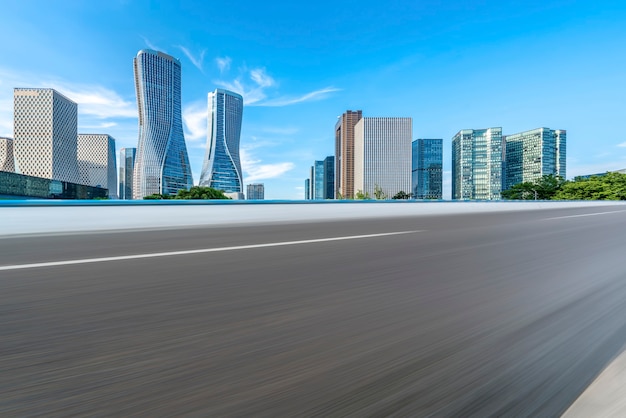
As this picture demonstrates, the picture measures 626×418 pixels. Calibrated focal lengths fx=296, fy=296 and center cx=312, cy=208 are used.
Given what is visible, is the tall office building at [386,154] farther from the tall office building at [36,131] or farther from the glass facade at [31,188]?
the tall office building at [36,131]

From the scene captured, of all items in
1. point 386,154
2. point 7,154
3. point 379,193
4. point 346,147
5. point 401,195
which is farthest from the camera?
point 346,147

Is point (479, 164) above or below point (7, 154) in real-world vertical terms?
above

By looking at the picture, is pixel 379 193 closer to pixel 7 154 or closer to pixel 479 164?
pixel 479 164

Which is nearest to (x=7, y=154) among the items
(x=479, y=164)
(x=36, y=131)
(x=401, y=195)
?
(x=36, y=131)

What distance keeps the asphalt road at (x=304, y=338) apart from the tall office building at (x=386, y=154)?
12345cm

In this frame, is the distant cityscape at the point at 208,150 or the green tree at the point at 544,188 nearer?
the green tree at the point at 544,188

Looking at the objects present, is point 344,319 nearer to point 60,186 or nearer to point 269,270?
point 269,270

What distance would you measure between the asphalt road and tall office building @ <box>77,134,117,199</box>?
173 meters

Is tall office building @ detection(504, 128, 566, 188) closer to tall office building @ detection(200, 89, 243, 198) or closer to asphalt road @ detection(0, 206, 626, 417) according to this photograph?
tall office building @ detection(200, 89, 243, 198)

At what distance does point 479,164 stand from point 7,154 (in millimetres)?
186761

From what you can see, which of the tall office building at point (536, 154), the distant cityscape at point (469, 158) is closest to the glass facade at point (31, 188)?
the distant cityscape at point (469, 158)

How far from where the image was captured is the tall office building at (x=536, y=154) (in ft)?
363

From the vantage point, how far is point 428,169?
15888 cm

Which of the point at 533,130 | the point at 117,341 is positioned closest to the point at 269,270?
the point at 117,341
